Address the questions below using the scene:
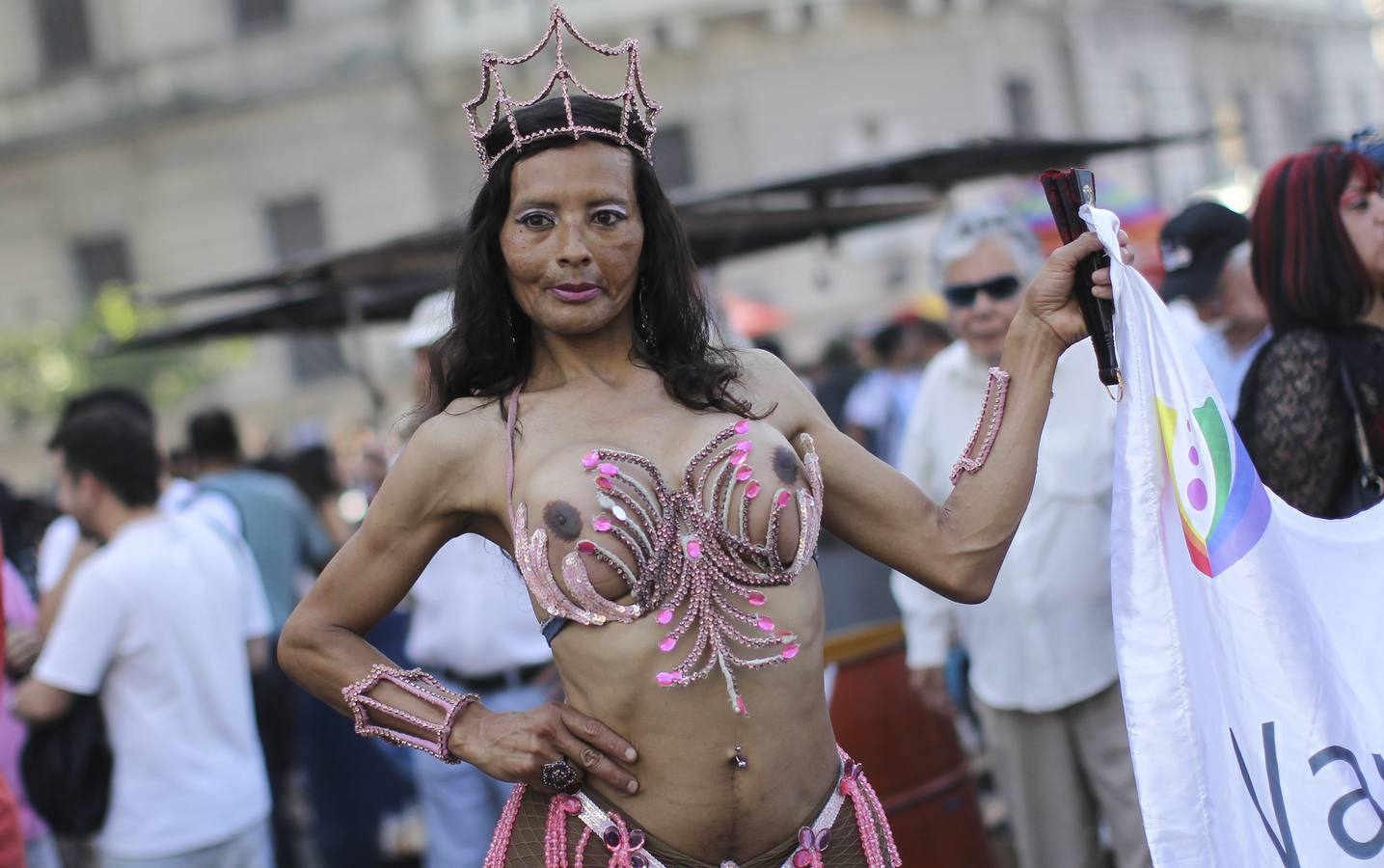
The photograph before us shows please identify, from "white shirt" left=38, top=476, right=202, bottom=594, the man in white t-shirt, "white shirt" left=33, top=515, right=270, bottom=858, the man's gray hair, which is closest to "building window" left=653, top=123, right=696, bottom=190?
"white shirt" left=38, top=476, right=202, bottom=594

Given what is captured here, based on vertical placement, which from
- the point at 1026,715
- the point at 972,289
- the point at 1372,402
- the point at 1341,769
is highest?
the point at 972,289

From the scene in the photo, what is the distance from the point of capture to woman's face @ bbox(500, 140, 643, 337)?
8.64 feet

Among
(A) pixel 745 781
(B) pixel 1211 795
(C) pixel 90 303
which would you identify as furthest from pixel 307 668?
(C) pixel 90 303

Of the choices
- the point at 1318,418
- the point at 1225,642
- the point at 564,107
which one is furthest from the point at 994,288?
the point at 564,107

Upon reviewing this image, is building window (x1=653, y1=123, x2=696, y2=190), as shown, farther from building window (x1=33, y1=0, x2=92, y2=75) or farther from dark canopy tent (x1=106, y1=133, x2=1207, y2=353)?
dark canopy tent (x1=106, y1=133, x2=1207, y2=353)

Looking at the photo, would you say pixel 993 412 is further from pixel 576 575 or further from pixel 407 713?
pixel 407 713

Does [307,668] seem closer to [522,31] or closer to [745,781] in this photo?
[745,781]

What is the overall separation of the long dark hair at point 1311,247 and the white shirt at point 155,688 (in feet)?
9.74

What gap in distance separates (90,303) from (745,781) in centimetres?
2292

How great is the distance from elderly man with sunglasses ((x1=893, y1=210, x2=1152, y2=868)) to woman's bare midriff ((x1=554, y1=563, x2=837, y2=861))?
1735 mm

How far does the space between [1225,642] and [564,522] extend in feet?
3.82

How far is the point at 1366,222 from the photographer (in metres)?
3.38

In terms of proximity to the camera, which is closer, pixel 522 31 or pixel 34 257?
pixel 522 31

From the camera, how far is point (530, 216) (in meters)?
2.67
